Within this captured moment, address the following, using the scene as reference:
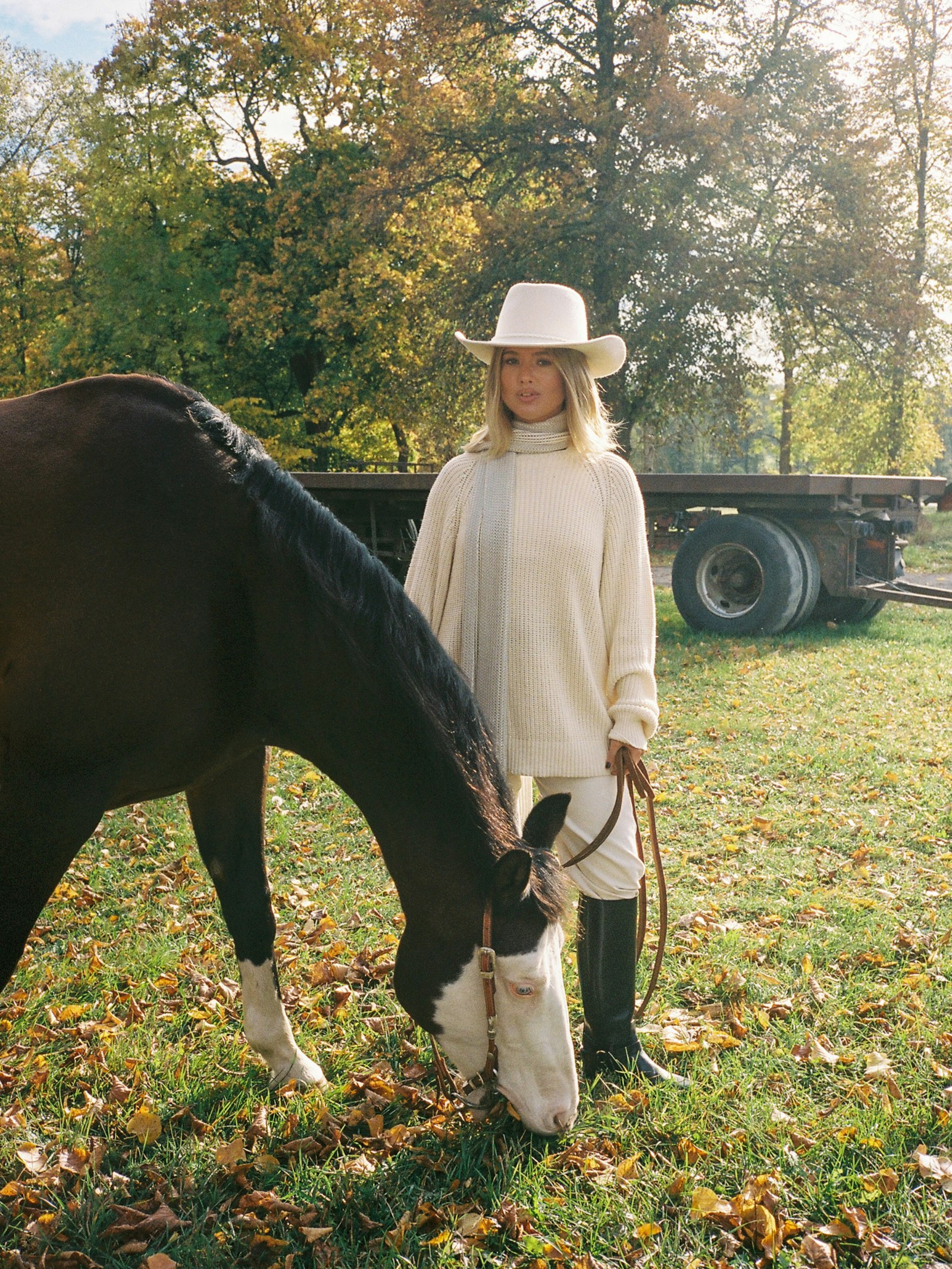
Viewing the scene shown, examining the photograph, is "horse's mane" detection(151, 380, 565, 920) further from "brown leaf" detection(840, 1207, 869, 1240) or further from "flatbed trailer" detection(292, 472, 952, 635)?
"flatbed trailer" detection(292, 472, 952, 635)

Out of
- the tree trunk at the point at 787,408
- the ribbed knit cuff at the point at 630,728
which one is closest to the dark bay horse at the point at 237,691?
the ribbed knit cuff at the point at 630,728

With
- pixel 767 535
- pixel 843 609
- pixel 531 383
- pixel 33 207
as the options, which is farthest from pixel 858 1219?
pixel 33 207

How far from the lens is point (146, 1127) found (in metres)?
2.44

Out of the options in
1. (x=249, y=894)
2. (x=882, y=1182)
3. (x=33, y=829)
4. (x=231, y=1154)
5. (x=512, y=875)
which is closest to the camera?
(x=512, y=875)

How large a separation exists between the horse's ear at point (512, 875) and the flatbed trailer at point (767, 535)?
302 inches

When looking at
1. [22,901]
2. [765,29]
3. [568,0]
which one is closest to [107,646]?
[22,901]

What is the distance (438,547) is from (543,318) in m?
0.68

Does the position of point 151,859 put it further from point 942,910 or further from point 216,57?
point 216,57

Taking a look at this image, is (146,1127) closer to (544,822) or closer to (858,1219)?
(544,822)

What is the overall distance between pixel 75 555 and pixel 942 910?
3.40 metres

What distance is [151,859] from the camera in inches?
173

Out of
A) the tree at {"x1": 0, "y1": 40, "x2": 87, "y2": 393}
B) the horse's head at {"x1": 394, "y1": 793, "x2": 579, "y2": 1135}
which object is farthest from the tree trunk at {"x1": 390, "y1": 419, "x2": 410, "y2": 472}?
the horse's head at {"x1": 394, "y1": 793, "x2": 579, "y2": 1135}

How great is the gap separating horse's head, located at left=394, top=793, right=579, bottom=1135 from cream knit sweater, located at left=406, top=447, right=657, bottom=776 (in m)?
0.46

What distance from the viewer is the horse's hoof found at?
263 cm
